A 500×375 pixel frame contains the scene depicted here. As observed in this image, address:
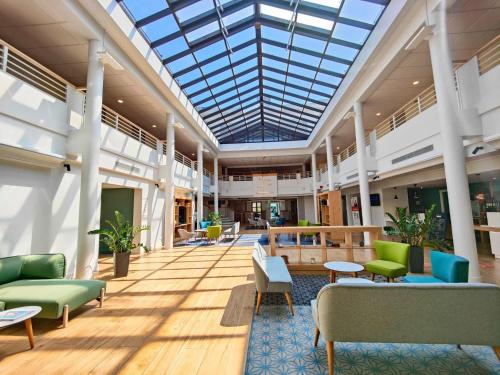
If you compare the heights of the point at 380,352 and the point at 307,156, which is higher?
the point at 307,156

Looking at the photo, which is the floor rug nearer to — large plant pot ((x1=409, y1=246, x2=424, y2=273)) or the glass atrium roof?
large plant pot ((x1=409, y1=246, x2=424, y2=273))

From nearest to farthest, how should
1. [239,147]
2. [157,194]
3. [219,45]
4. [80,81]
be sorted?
[80,81] < [219,45] < [157,194] < [239,147]

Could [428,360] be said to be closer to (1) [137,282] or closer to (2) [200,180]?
(1) [137,282]

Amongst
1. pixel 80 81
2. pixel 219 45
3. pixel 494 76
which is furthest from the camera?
pixel 219 45

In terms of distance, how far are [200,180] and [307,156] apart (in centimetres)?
861

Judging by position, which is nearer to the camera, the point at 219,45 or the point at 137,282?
the point at 137,282

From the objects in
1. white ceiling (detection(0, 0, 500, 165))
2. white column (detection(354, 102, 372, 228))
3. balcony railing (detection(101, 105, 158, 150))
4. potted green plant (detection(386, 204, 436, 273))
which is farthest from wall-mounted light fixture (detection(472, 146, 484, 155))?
balcony railing (detection(101, 105, 158, 150))

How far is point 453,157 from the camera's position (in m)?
4.11

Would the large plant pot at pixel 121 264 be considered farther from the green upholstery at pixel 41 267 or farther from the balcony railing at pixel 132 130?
the balcony railing at pixel 132 130

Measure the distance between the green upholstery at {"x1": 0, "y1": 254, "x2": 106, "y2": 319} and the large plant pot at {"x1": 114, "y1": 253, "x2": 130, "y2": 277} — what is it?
4.25 ft

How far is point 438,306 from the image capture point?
6.67 ft

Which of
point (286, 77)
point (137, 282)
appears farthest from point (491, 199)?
point (137, 282)

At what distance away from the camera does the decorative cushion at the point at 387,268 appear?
3.92 metres

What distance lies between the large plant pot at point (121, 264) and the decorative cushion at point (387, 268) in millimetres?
5194
